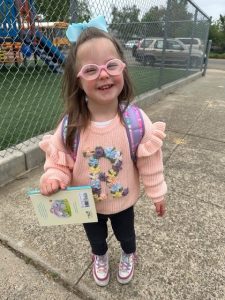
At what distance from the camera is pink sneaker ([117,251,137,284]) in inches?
66.2

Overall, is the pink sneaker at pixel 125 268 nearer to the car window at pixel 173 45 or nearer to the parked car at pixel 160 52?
the parked car at pixel 160 52

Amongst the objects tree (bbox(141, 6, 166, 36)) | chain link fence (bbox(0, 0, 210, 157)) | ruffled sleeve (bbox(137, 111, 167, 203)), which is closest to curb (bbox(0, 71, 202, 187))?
chain link fence (bbox(0, 0, 210, 157))

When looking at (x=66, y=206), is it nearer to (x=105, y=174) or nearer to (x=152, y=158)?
(x=105, y=174)

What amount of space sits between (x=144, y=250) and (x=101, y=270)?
1.12 ft

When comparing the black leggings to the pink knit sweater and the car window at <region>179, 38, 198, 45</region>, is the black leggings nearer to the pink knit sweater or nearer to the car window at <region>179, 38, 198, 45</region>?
the pink knit sweater

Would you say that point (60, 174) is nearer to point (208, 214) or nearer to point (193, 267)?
point (193, 267)

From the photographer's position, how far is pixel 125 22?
14.4 ft

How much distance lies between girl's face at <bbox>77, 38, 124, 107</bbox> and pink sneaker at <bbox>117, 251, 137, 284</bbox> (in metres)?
0.94

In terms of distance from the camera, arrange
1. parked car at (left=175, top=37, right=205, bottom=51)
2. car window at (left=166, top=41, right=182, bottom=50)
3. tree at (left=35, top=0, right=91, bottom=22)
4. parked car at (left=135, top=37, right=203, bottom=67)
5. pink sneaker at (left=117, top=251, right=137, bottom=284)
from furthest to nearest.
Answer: parked car at (left=175, top=37, right=205, bottom=51)
car window at (left=166, top=41, right=182, bottom=50)
parked car at (left=135, top=37, right=203, bottom=67)
tree at (left=35, top=0, right=91, bottom=22)
pink sneaker at (left=117, top=251, right=137, bottom=284)

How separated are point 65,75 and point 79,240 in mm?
1106

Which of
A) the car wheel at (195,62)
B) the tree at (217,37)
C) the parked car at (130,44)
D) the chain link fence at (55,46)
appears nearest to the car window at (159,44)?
the chain link fence at (55,46)

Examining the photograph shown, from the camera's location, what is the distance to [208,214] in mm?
2279

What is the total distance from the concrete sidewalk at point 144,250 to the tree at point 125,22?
2.26m

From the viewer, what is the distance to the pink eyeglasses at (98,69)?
1.18 meters
